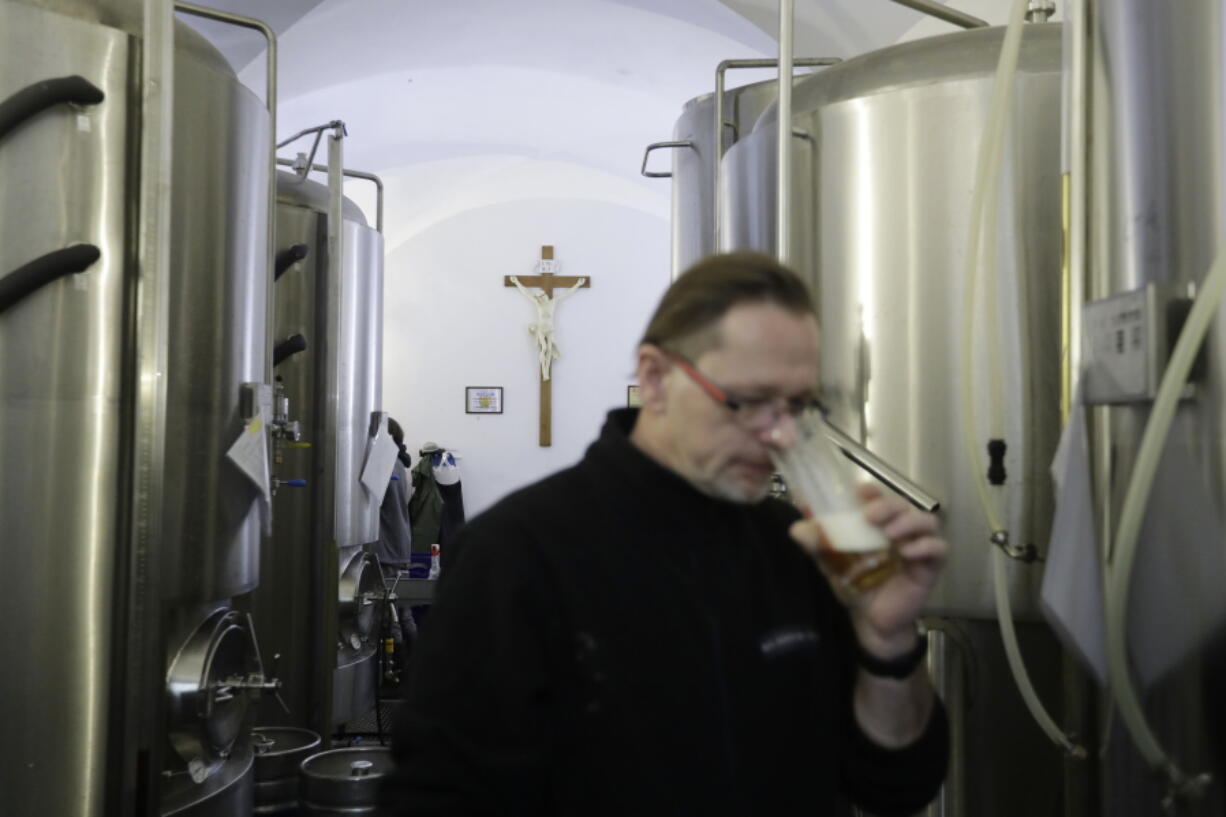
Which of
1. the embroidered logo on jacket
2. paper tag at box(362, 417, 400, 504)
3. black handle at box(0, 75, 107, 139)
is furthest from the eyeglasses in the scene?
paper tag at box(362, 417, 400, 504)

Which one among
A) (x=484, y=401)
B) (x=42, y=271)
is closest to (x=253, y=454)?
(x=42, y=271)

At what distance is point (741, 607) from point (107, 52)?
5.59 feet

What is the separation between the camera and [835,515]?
3.41 ft

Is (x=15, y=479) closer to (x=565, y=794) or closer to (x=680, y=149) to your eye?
(x=565, y=794)

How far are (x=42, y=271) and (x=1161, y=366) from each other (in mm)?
1833

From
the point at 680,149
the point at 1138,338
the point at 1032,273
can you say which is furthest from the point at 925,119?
the point at 680,149

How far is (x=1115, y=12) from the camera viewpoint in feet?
4.75

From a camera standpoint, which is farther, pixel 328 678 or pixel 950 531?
pixel 328 678

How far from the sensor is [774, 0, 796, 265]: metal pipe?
7.34 feet

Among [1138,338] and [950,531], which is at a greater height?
[1138,338]

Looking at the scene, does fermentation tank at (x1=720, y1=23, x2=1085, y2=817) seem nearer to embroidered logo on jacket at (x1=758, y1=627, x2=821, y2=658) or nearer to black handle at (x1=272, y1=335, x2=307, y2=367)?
embroidered logo on jacket at (x1=758, y1=627, x2=821, y2=658)

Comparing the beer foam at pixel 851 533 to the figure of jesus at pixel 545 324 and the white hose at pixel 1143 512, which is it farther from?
the figure of jesus at pixel 545 324

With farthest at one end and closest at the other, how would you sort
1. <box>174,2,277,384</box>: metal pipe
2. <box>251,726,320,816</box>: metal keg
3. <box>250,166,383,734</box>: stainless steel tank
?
<box>250,166,383,734</box>: stainless steel tank
<box>251,726,320,816</box>: metal keg
<box>174,2,277,384</box>: metal pipe

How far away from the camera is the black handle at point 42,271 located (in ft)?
6.61
